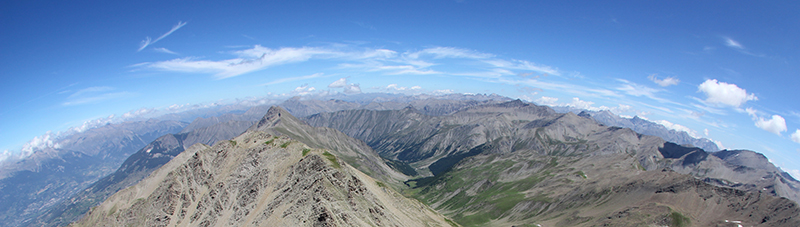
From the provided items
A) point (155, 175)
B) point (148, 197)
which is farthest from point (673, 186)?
point (155, 175)

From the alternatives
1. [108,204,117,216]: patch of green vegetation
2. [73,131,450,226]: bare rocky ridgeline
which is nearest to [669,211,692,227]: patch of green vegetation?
[73,131,450,226]: bare rocky ridgeline

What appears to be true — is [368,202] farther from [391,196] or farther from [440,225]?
[440,225]

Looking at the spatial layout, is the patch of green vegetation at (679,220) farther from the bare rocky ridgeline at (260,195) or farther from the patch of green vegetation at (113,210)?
the patch of green vegetation at (113,210)

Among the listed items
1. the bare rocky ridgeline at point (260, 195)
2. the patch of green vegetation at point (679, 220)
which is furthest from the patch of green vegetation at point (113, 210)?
the patch of green vegetation at point (679, 220)

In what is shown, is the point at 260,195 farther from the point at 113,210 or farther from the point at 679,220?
the point at 679,220

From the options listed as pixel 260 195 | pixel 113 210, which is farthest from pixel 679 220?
pixel 113 210

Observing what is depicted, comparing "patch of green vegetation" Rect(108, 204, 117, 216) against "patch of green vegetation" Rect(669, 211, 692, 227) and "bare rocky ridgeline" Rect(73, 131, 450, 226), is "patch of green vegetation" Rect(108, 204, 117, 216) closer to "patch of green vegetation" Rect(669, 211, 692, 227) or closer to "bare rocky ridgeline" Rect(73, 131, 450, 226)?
"bare rocky ridgeline" Rect(73, 131, 450, 226)

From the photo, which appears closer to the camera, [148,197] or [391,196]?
[391,196]
